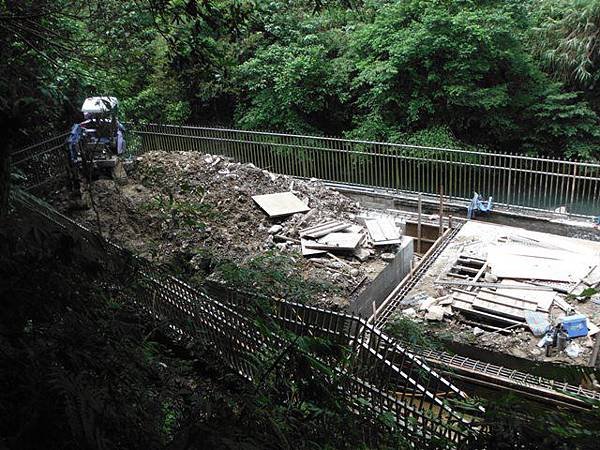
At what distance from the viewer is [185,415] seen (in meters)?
2.63

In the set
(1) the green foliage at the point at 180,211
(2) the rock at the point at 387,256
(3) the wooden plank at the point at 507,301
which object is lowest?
(3) the wooden plank at the point at 507,301

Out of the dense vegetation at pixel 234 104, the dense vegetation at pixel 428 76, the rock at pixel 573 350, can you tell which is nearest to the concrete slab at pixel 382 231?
the dense vegetation at pixel 234 104

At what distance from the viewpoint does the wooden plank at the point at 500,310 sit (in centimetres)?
890

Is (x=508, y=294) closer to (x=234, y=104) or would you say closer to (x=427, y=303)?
(x=427, y=303)

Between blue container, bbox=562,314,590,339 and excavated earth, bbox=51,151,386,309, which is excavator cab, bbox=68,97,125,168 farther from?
blue container, bbox=562,314,590,339

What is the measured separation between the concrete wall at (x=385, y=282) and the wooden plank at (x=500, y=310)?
167cm

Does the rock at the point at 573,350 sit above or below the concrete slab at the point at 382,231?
below

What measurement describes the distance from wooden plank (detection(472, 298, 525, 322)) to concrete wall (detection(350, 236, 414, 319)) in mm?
1665

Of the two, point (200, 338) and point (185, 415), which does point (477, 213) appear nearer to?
point (200, 338)

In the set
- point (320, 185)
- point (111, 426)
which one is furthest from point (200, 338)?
point (320, 185)

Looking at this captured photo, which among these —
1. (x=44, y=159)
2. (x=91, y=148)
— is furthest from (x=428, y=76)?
(x=44, y=159)

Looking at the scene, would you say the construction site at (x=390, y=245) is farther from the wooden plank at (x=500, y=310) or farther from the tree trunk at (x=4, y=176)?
the tree trunk at (x=4, y=176)

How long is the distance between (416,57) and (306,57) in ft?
12.0

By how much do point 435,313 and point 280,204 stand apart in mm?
4367
